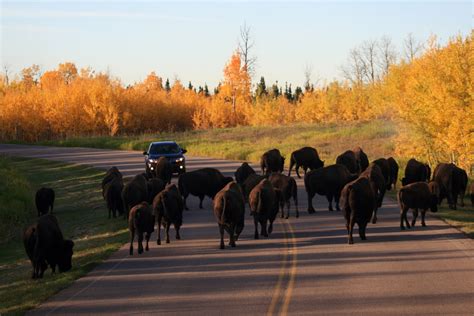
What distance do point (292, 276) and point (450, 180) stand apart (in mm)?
11359

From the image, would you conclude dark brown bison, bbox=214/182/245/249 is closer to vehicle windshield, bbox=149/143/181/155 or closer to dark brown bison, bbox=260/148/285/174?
dark brown bison, bbox=260/148/285/174

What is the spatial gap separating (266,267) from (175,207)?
413cm

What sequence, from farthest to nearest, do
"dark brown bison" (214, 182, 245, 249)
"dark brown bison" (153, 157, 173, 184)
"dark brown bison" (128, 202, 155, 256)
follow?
"dark brown bison" (153, 157, 173, 184), "dark brown bison" (214, 182, 245, 249), "dark brown bison" (128, 202, 155, 256)

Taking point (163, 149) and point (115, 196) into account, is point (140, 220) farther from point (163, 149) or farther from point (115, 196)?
point (163, 149)

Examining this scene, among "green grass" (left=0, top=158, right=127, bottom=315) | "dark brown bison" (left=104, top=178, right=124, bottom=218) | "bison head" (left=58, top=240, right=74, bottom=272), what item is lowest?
"green grass" (left=0, top=158, right=127, bottom=315)

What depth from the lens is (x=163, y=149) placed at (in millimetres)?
37250

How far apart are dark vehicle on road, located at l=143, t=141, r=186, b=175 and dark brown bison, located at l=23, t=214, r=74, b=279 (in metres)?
18.6

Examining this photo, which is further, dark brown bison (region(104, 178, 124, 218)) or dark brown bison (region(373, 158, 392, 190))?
dark brown bison (region(373, 158, 392, 190))

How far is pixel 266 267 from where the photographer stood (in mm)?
15023

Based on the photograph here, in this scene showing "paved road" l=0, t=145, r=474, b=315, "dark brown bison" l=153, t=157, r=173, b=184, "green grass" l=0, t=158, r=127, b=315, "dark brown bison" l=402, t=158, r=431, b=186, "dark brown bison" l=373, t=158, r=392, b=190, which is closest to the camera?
"paved road" l=0, t=145, r=474, b=315

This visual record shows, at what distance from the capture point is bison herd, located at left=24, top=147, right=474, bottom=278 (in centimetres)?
1630

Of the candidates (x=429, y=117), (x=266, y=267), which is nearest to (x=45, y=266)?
(x=266, y=267)

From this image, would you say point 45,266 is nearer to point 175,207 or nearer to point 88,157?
point 175,207

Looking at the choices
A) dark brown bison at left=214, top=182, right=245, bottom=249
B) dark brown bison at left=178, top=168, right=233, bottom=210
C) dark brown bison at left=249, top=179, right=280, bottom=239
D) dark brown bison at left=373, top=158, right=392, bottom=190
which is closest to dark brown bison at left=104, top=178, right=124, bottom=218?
dark brown bison at left=178, top=168, right=233, bottom=210
